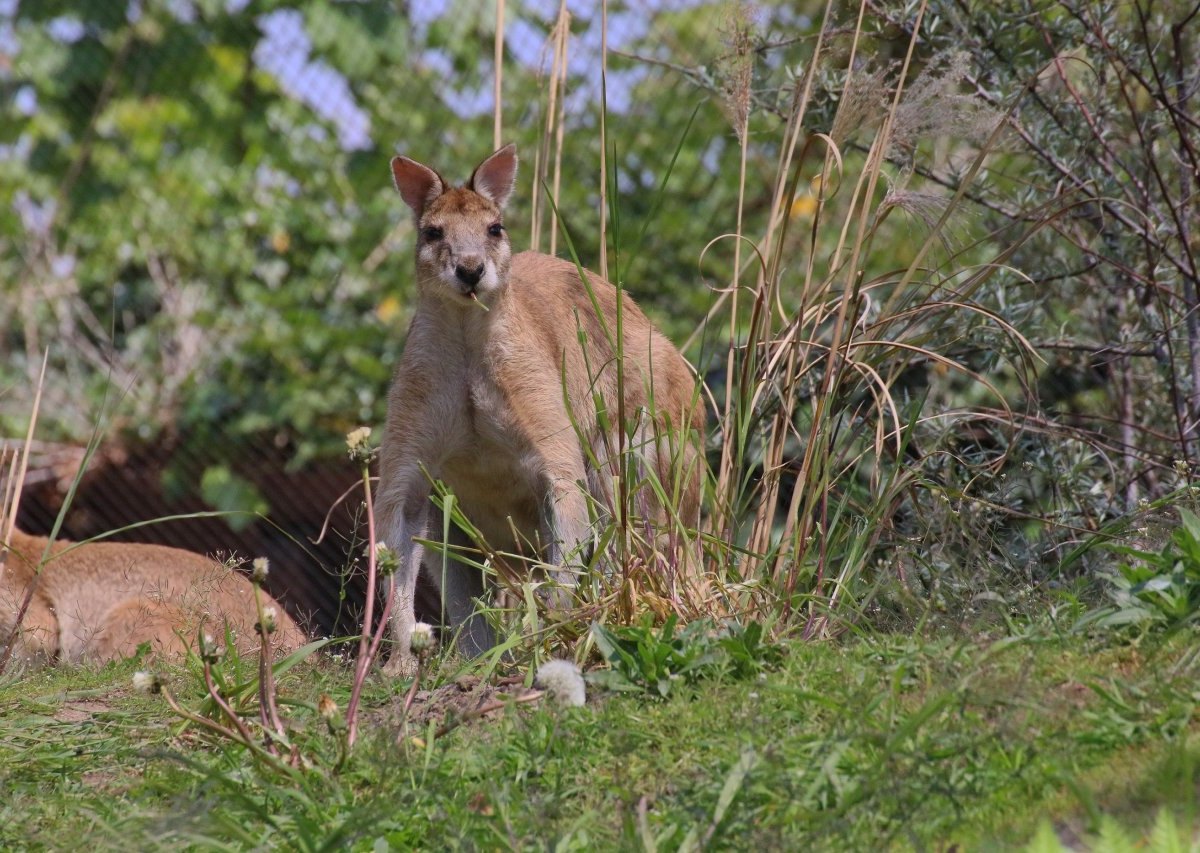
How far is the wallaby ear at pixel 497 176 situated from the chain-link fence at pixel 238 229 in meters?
2.42

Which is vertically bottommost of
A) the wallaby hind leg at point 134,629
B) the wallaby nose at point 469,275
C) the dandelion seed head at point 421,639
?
the wallaby hind leg at point 134,629

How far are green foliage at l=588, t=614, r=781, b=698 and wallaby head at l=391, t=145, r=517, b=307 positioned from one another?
1.70 m

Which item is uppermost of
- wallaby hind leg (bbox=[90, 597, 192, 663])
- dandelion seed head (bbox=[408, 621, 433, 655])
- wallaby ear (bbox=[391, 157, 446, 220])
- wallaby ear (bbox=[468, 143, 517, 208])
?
wallaby ear (bbox=[468, 143, 517, 208])

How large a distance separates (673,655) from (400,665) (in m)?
1.17

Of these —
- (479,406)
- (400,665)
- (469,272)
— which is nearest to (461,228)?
(469,272)

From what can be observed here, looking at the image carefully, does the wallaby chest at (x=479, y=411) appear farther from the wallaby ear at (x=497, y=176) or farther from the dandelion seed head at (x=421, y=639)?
the dandelion seed head at (x=421, y=639)

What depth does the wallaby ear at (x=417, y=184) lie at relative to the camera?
5090 millimetres

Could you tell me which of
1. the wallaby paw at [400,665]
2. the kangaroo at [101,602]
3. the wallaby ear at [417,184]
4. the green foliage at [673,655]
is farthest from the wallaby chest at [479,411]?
the green foliage at [673,655]

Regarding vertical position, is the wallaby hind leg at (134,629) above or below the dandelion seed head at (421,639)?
below

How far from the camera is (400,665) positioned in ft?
13.8

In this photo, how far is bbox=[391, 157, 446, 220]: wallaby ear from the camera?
5090 mm

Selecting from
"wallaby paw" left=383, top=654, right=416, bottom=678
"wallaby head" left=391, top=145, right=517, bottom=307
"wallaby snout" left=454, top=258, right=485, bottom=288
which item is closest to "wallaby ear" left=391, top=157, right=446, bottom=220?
"wallaby head" left=391, top=145, right=517, bottom=307

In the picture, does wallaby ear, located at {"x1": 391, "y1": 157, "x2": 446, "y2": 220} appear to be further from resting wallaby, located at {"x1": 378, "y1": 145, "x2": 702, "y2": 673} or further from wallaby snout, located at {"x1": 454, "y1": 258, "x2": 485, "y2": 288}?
wallaby snout, located at {"x1": 454, "y1": 258, "x2": 485, "y2": 288}

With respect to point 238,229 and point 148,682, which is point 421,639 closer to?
point 148,682
